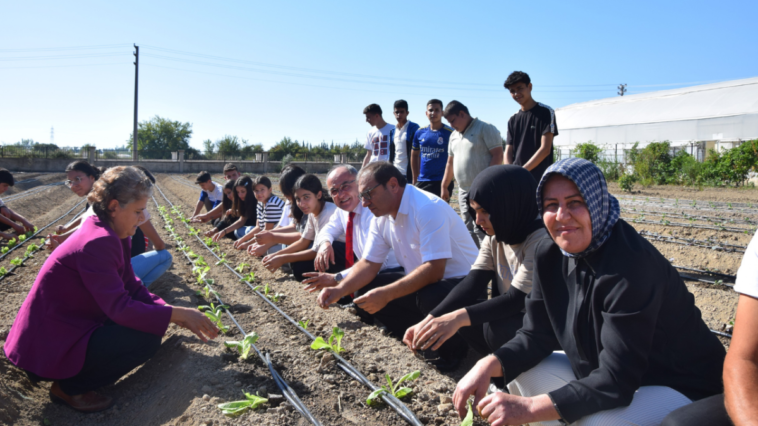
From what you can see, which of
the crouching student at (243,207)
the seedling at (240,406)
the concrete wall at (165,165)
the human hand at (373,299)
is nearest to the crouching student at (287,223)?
the crouching student at (243,207)

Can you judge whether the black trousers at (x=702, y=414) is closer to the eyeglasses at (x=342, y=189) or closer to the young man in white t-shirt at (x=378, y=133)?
the eyeglasses at (x=342, y=189)

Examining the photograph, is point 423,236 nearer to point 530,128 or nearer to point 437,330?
point 437,330

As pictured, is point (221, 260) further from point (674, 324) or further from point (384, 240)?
point (674, 324)

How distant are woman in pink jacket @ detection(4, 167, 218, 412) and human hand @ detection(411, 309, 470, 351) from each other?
44.3 inches

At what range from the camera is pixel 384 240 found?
3502mm

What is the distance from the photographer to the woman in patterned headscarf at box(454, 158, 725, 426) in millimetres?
1586

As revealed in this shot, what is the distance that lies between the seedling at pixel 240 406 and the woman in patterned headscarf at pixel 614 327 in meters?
1.27

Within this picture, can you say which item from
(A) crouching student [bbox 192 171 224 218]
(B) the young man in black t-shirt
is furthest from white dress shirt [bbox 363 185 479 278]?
(A) crouching student [bbox 192 171 224 218]

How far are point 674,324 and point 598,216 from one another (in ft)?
1.44

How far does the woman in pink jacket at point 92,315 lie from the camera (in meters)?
2.52

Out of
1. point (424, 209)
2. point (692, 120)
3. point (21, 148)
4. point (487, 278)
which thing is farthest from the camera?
point (21, 148)

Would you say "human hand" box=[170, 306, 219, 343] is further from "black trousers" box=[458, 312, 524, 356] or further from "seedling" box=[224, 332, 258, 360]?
"black trousers" box=[458, 312, 524, 356]

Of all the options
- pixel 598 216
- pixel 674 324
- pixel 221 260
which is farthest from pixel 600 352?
pixel 221 260

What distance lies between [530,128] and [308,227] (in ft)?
7.83
